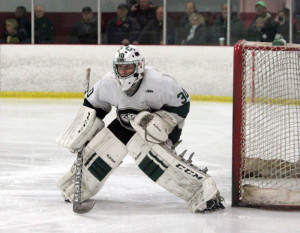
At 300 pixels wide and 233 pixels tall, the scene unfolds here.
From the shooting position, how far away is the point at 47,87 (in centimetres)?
930

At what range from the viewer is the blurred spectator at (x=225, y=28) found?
900 cm

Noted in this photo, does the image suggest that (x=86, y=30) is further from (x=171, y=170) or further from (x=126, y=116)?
(x=171, y=170)

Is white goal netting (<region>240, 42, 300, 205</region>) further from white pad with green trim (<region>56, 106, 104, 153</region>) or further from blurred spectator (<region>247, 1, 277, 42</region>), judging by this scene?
blurred spectator (<region>247, 1, 277, 42</region>)

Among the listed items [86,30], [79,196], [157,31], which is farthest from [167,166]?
[86,30]

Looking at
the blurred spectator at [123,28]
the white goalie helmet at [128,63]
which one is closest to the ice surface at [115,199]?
the white goalie helmet at [128,63]

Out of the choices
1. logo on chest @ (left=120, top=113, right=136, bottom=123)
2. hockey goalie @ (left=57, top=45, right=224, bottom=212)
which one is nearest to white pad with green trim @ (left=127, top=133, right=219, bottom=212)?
hockey goalie @ (left=57, top=45, right=224, bottom=212)

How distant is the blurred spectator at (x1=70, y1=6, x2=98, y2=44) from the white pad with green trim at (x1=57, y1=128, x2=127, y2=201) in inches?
229

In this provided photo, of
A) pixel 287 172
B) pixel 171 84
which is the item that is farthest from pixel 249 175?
pixel 171 84

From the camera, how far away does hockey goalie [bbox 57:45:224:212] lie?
362 centimetres

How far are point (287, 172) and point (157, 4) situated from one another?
5344mm

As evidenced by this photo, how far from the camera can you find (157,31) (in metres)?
9.32

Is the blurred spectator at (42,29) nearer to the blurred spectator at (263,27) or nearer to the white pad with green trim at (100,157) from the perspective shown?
the blurred spectator at (263,27)

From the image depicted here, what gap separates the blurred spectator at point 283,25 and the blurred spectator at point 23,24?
2.92 meters

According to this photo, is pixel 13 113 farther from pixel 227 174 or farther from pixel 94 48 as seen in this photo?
pixel 227 174
